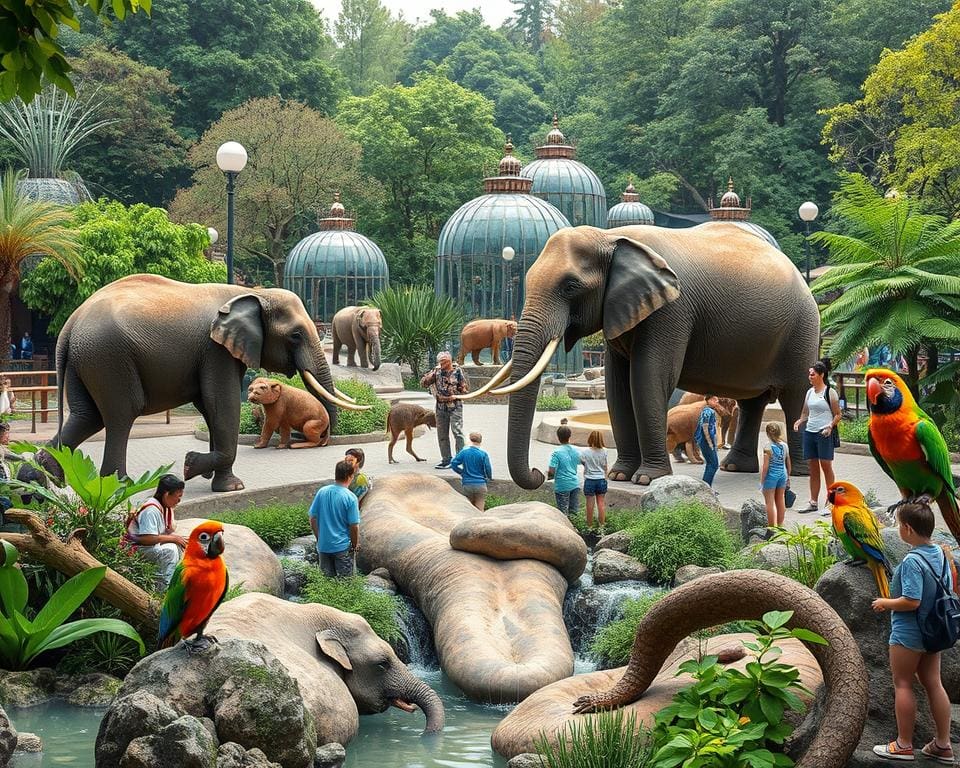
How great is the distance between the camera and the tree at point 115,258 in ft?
86.5

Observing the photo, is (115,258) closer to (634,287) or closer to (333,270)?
(333,270)

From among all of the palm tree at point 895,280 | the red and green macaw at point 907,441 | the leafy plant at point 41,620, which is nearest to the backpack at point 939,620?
the red and green macaw at point 907,441

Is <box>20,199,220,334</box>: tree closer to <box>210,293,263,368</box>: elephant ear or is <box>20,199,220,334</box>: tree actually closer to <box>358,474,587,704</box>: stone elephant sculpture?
<box>210,293,263,368</box>: elephant ear

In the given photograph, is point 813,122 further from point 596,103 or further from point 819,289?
point 819,289

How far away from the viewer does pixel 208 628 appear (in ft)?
27.9

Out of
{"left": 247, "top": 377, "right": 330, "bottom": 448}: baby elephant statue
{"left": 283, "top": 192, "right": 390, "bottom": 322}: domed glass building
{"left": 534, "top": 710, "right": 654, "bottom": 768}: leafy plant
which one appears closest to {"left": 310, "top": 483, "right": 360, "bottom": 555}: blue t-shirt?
{"left": 534, "top": 710, "right": 654, "bottom": 768}: leafy plant

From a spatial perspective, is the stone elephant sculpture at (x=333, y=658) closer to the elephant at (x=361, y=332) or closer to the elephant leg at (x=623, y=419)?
the elephant leg at (x=623, y=419)

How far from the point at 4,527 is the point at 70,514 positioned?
79 centimetres

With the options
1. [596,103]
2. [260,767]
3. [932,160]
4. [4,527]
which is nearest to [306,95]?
[596,103]

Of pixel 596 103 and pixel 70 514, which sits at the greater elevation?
pixel 596 103

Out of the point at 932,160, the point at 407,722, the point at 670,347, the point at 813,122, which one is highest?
the point at 813,122

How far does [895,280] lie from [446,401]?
6141mm

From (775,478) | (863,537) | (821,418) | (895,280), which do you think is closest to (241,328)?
(775,478)

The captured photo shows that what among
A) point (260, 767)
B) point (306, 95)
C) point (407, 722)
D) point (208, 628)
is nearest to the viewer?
point (260, 767)
